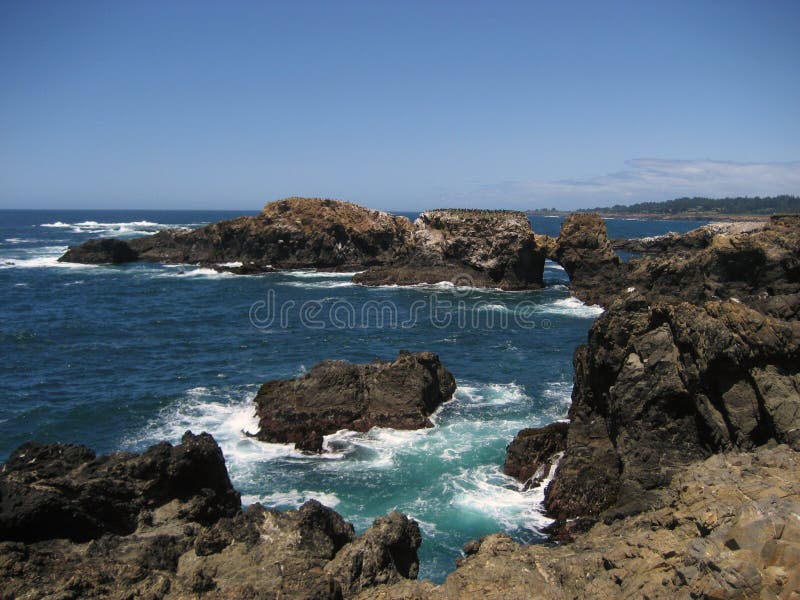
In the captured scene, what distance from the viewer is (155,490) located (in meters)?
15.1

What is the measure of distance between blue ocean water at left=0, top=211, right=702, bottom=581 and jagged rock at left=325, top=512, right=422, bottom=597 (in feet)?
12.5

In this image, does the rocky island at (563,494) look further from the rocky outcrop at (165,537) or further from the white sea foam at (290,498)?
the white sea foam at (290,498)

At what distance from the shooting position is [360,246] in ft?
281

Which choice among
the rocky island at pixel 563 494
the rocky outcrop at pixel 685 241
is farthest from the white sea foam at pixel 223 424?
the rocky outcrop at pixel 685 241

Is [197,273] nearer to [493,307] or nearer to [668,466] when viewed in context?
[493,307]

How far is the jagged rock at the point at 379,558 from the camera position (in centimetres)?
1168

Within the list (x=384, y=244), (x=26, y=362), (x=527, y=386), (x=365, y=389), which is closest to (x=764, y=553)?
(x=365, y=389)

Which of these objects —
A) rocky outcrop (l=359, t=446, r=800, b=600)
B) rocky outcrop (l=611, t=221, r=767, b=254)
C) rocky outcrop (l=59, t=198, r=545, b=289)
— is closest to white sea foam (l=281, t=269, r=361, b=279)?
rocky outcrop (l=59, t=198, r=545, b=289)

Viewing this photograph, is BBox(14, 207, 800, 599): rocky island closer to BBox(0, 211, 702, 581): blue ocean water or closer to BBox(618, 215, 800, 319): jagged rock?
BBox(0, 211, 702, 581): blue ocean water

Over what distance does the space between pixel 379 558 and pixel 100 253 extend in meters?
90.7

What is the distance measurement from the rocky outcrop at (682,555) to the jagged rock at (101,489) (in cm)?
639

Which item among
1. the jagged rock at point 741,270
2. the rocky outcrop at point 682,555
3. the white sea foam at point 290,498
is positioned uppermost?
the jagged rock at point 741,270

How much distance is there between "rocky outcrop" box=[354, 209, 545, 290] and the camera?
225 ft

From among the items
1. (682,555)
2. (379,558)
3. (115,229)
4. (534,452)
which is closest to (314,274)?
(534,452)
